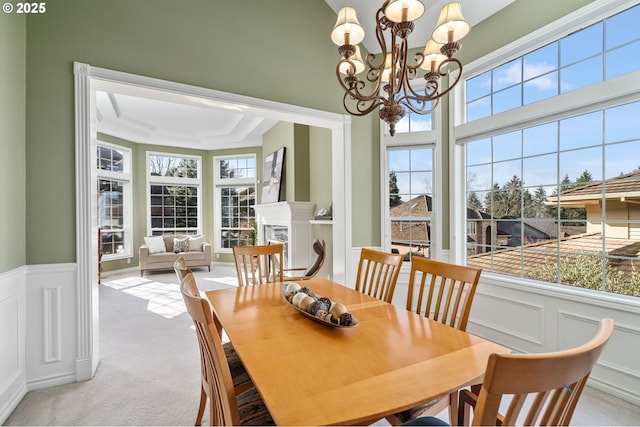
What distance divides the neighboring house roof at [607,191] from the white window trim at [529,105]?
56 cm

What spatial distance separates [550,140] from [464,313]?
6.54 ft

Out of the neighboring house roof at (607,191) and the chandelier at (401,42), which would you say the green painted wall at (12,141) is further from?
the neighboring house roof at (607,191)

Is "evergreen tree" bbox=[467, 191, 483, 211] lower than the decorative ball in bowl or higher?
higher

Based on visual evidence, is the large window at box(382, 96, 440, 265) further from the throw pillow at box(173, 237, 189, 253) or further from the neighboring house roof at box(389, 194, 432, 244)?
the throw pillow at box(173, 237, 189, 253)

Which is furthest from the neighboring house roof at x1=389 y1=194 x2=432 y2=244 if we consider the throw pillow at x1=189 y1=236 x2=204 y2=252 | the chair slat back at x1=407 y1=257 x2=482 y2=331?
the throw pillow at x1=189 y1=236 x2=204 y2=252

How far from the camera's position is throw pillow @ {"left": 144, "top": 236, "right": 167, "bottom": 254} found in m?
6.35

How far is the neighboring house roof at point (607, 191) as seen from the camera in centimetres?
217

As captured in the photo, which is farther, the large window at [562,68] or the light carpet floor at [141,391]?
the large window at [562,68]

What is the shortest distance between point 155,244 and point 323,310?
613cm

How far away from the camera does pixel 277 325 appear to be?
4.74 feet

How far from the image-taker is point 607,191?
2.29 metres

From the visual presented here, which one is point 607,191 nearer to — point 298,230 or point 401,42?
point 401,42

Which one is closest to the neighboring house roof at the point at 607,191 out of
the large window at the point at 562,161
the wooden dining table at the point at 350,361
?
the large window at the point at 562,161

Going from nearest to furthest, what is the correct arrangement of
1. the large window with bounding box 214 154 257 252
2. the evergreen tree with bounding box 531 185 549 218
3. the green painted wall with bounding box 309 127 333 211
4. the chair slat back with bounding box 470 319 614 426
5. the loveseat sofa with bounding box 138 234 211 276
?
the chair slat back with bounding box 470 319 614 426
the evergreen tree with bounding box 531 185 549 218
the green painted wall with bounding box 309 127 333 211
the loveseat sofa with bounding box 138 234 211 276
the large window with bounding box 214 154 257 252
